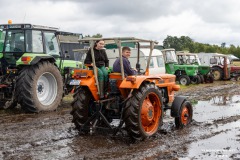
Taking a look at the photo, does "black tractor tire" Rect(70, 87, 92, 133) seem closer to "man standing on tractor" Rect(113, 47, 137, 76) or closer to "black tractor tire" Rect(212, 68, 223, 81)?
"man standing on tractor" Rect(113, 47, 137, 76)

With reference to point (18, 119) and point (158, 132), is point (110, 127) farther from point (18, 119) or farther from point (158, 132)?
point (18, 119)

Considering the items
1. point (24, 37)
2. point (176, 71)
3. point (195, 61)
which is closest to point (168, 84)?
point (24, 37)

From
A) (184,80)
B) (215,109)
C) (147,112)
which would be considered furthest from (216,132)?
(184,80)

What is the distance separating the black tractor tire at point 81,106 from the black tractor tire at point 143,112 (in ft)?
3.10

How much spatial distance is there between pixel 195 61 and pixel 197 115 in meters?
14.7

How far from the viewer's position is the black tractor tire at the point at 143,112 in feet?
20.0

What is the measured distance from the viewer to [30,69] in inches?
366

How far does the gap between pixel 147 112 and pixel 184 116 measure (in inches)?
59.4

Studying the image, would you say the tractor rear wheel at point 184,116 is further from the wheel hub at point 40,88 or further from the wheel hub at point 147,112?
the wheel hub at point 40,88

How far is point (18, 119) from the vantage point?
858 centimetres

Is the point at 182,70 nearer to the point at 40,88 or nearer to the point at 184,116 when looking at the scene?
the point at 40,88

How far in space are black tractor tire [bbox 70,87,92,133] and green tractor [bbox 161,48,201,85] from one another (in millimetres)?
14158

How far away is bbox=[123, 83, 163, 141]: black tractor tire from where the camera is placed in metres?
6.11

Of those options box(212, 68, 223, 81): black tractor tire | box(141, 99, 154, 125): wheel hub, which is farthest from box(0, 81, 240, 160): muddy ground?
box(212, 68, 223, 81): black tractor tire
